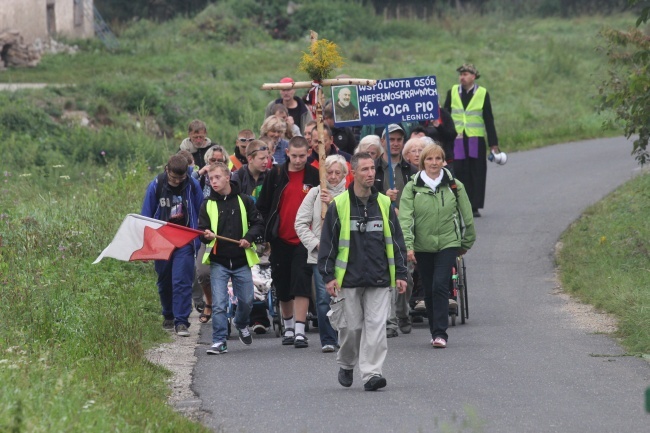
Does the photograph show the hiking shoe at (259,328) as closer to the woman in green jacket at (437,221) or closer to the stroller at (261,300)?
the stroller at (261,300)

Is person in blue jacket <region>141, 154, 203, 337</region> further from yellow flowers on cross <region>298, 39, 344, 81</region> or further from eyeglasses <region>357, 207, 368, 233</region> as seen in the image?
eyeglasses <region>357, 207, 368, 233</region>

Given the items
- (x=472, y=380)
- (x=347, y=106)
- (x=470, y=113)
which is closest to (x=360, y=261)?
(x=472, y=380)

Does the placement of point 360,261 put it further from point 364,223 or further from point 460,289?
point 460,289

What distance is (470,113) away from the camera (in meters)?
18.2

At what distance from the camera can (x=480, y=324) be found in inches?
504

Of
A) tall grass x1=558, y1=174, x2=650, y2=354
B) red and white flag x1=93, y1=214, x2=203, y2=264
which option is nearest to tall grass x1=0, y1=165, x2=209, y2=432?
red and white flag x1=93, y1=214, x2=203, y2=264

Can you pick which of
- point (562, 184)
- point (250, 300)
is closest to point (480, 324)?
point (250, 300)

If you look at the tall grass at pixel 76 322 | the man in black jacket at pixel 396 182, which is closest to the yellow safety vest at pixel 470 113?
the man in black jacket at pixel 396 182

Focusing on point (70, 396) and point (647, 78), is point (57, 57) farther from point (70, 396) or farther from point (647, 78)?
point (70, 396)

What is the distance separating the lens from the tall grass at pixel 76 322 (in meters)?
7.78

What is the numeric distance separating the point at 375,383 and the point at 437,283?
2.25m

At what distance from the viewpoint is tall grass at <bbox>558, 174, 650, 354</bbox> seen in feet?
39.0

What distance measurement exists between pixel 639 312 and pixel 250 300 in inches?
140

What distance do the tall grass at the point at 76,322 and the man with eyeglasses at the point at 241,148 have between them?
1617mm
